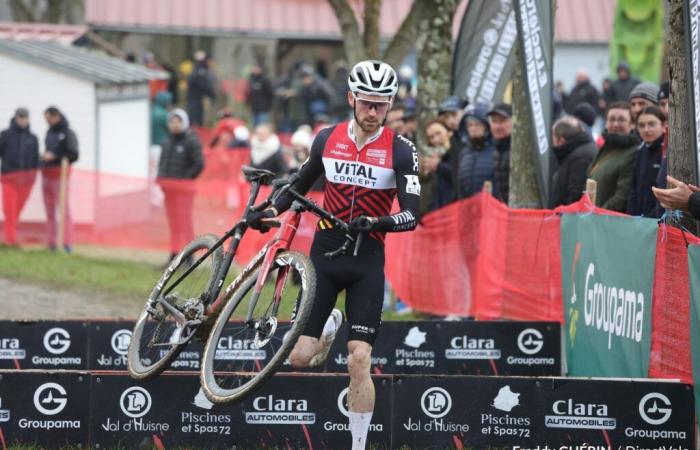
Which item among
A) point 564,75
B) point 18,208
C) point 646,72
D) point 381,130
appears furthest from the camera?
point 564,75

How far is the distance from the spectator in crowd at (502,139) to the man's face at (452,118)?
53.8 inches

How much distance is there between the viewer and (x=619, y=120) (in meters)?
12.6

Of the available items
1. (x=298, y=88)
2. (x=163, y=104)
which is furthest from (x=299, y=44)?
(x=163, y=104)

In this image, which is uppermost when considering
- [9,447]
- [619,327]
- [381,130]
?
[381,130]

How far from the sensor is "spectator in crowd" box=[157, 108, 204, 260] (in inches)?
798

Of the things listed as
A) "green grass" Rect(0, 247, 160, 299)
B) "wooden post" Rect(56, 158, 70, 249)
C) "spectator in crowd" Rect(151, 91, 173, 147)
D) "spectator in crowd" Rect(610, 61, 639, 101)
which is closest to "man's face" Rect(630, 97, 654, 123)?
"green grass" Rect(0, 247, 160, 299)

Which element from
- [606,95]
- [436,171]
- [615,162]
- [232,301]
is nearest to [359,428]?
[232,301]

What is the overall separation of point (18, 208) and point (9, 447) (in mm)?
12101

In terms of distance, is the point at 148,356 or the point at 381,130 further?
the point at 148,356

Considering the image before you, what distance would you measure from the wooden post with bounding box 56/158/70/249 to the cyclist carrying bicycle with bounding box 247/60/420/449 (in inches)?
478

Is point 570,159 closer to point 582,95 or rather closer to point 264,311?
point 264,311

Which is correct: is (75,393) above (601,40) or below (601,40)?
below

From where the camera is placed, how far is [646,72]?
30.3 metres

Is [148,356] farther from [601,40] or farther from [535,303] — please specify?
[601,40]
